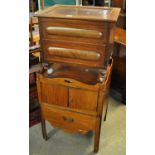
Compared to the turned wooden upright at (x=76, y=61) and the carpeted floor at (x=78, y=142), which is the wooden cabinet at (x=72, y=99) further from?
the carpeted floor at (x=78, y=142)

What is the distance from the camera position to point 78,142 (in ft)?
5.44

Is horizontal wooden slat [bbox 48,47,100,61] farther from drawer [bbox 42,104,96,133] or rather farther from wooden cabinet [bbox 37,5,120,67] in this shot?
drawer [bbox 42,104,96,133]

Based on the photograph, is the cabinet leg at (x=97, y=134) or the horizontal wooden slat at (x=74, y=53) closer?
the horizontal wooden slat at (x=74, y=53)

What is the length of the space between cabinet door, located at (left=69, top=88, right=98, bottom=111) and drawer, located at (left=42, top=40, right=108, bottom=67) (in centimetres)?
19

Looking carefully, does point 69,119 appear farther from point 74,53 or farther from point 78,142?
point 74,53

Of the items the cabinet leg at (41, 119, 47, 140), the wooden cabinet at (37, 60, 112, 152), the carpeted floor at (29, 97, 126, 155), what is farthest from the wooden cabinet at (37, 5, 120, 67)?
the carpeted floor at (29, 97, 126, 155)

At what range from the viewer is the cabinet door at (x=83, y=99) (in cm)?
126

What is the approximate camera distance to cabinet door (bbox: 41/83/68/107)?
4.31 ft

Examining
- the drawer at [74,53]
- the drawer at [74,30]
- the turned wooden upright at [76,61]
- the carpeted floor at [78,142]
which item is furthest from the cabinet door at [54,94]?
the carpeted floor at [78,142]

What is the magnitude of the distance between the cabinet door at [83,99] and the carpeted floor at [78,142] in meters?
0.47

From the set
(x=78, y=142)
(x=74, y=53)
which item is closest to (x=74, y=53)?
(x=74, y=53)
